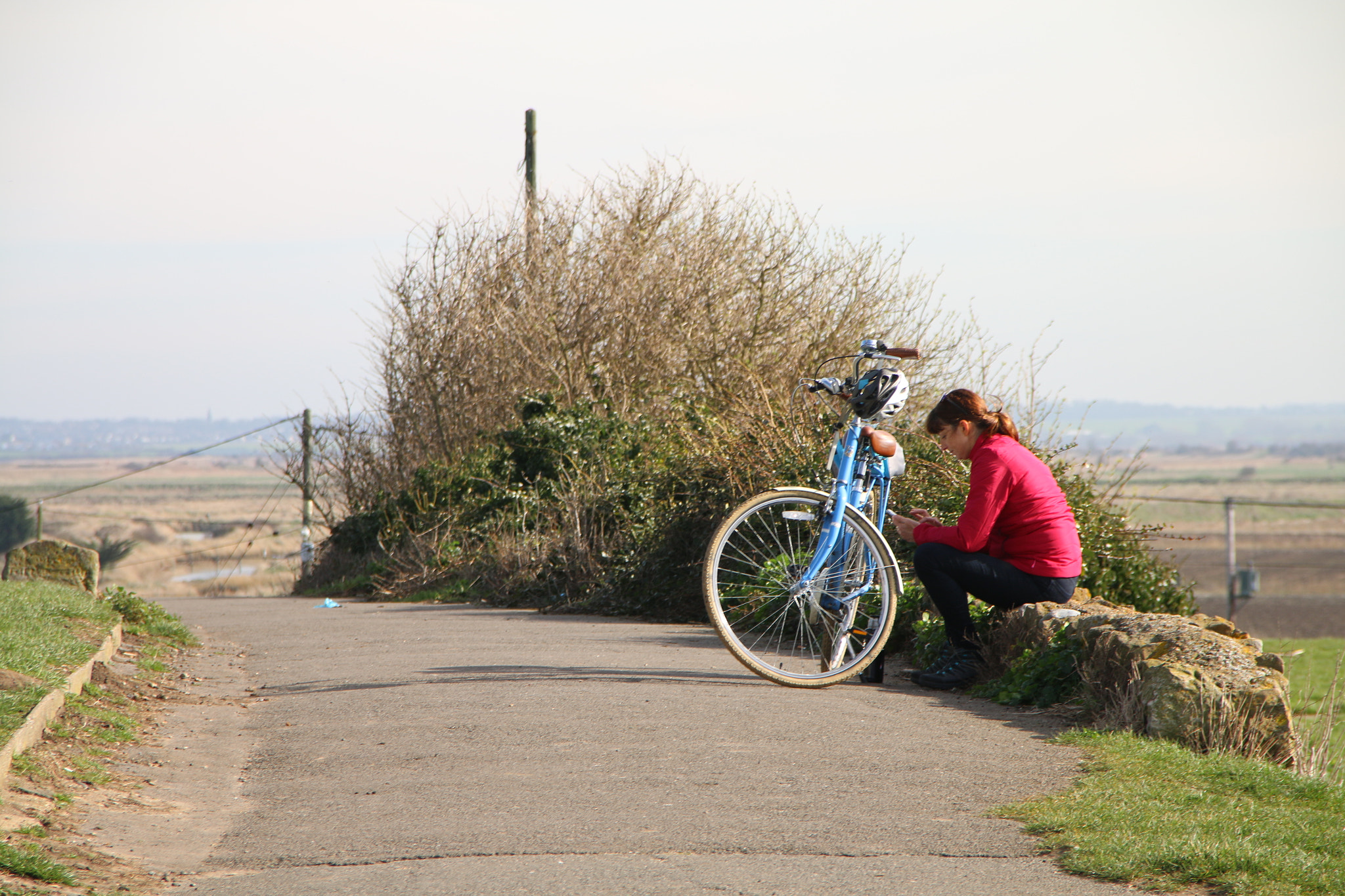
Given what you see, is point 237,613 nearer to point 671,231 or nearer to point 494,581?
point 494,581

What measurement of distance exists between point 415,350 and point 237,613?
7.28 meters

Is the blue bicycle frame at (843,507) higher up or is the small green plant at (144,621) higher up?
the blue bicycle frame at (843,507)

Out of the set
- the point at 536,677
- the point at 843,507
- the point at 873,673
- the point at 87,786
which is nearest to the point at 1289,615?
the point at 873,673

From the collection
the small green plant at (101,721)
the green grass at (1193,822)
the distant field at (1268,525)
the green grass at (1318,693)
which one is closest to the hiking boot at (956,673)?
the green grass at (1193,822)

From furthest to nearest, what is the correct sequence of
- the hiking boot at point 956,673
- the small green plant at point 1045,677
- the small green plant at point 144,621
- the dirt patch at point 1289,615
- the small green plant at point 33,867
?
1. the dirt patch at point 1289,615
2. the small green plant at point 144,621
3. the hiking boot at point 956,673
4. the small green plant at point 1045,677
5. the small green plant at point 33,867

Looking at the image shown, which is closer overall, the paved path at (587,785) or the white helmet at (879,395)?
the paved path at (587,785)

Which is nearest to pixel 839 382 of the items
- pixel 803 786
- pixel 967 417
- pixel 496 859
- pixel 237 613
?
pixel 967 417

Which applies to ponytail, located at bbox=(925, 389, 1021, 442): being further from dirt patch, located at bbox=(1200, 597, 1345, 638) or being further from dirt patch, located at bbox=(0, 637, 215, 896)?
dirt patch, located at bbox=(1200, 597, 1345, 638)

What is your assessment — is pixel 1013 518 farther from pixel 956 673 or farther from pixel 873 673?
pixel 873 673

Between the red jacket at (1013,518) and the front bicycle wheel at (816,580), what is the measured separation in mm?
338

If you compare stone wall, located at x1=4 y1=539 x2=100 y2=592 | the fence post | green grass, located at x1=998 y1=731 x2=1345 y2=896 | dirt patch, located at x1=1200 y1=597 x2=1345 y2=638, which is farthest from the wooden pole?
dirt patch, located at x1=1200 y1=597 x2=1345 y2=638

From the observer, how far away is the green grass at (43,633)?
5.53 metres

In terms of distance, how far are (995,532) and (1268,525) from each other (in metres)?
141

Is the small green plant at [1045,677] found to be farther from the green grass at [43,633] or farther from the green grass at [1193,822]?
the green grass at [43,633]
